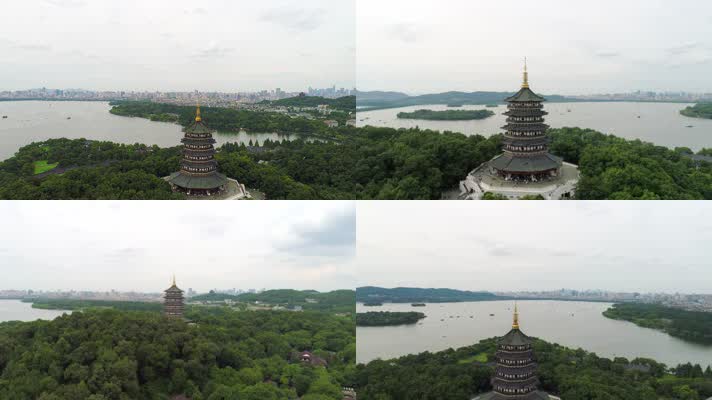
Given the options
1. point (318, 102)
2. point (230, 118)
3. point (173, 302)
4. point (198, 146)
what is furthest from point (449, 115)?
point (173, 302)

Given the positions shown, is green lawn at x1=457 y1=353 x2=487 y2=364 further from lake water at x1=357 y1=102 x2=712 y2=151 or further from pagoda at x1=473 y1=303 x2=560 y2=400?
lake water at x1=357 y1=102 x2=712 y2=151

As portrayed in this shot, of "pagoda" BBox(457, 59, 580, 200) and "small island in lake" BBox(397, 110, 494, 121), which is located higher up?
"small island in lake" BBox(397, 110, 494, 121)

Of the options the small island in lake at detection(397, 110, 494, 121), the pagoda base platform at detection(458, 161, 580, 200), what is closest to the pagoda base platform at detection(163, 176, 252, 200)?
the pagoda base platform at detection(458, 161, 580, 200)

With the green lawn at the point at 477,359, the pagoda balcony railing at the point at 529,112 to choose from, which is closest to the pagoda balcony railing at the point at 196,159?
the pagoda balcony railing at the point at 529,112

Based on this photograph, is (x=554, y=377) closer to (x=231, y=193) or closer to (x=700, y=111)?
(x=231, y=193)

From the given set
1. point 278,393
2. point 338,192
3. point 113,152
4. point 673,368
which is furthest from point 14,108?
point 673,368

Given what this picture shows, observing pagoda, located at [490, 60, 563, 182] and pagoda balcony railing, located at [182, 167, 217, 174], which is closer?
pagoda, located at [490, 60, 563, 182]

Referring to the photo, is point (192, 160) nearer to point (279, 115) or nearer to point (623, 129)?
point (279, 115)
